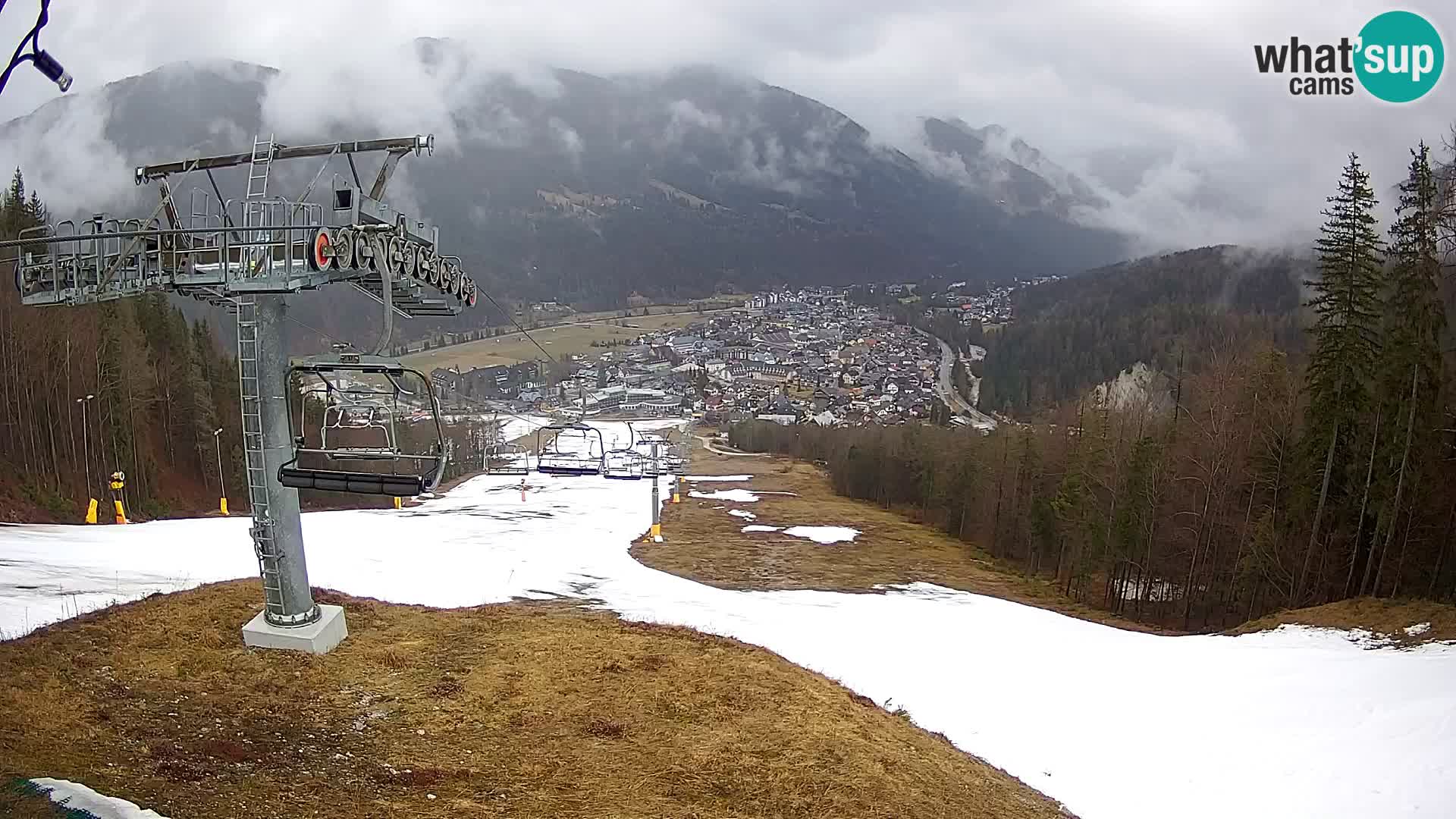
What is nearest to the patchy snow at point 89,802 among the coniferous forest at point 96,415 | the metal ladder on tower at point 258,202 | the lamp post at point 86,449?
the metal ladder on tower at point 258,202

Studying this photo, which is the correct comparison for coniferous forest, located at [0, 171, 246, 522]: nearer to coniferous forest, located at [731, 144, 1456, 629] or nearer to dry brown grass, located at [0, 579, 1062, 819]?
dry brown grass, located at [0, 579, 1062, 819]

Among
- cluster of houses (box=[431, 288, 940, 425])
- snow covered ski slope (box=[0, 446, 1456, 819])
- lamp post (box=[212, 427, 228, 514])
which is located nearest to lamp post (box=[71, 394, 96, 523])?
lamp post (box=[212, 427, 228, 514])

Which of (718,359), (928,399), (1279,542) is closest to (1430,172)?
(1279,542)

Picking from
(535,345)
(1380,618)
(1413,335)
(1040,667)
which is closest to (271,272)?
(1040,667)

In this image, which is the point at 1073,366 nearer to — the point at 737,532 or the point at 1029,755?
the point at 737,532

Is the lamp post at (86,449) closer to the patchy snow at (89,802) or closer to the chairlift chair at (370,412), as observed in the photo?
the chairlift chair at (370,412)
